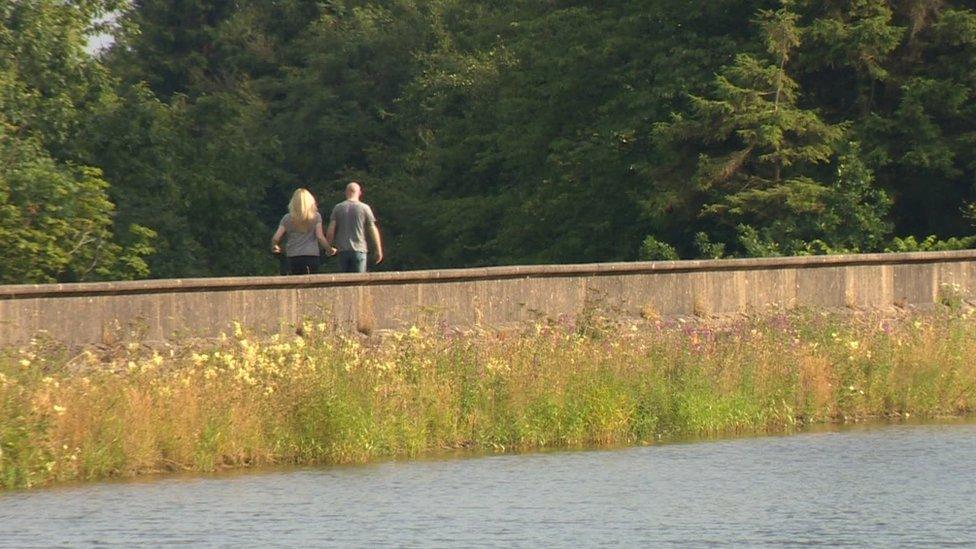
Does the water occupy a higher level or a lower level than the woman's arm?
lower

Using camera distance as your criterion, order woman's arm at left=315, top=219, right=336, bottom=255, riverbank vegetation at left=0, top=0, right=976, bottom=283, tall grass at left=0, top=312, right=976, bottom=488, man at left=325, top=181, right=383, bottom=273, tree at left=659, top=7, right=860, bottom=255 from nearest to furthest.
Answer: tall grass at left=0, top=312, right=976, bottom=488 < woman's arm at left=315, top=219, right=336, bottom=255 < man at left=325, top=181, right=383, bottom=273 < riverbank vegetation at left=0, top=0, right=976, bottom=283 < tree at left=659, top=7, right=860, bottom=255

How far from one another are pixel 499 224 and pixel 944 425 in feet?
107

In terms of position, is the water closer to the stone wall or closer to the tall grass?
the tall grass

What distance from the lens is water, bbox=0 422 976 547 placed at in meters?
10.2

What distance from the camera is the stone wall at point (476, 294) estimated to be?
14844 mm

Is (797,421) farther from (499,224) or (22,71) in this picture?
(499,224)

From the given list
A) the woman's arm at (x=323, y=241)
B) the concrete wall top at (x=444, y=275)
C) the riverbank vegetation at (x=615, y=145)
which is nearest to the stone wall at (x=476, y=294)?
the concrete wall top at (x=444, y=275)

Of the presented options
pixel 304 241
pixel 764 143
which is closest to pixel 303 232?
pixel 304 241

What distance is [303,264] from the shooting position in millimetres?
19516

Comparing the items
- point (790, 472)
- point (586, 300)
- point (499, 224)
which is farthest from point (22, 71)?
point (790, 472)

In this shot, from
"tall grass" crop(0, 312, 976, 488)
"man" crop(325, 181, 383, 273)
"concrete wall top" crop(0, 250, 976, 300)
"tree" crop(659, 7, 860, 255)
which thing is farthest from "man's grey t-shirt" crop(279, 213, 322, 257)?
"tree" crop(659, 7, 860, 255)

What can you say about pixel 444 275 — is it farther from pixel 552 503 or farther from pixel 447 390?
pixel 552 503

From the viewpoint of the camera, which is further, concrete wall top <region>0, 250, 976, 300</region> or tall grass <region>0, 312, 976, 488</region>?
concrete wall top <region>0, 250, 976, 300</region>

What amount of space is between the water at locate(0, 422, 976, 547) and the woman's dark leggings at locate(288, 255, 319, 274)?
5686 millimetres
